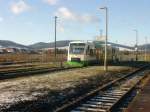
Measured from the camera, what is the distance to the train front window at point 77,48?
4350 cm

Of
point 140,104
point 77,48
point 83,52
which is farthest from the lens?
point 77,48

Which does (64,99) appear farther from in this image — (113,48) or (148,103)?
(113,48)

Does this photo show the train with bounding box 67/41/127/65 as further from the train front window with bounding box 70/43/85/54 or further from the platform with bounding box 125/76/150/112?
the platform with bounding box 125/76/150/112

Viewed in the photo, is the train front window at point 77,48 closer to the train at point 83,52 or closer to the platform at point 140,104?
the train at point 83,52

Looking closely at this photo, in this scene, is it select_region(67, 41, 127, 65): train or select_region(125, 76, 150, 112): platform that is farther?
select_region(67, 41, 127, 65): train

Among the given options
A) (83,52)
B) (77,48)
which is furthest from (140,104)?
(77,48)

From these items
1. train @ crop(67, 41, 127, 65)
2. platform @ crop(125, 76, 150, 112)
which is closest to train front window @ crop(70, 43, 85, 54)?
train @ crop(67, 41, 127, 65)

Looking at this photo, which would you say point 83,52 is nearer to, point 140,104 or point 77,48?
point 77,48

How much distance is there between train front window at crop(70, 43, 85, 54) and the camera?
43500 millimetres

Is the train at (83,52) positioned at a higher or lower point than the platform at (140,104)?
higher

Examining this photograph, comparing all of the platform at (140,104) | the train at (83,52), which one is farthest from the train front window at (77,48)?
the platform at (140,104)

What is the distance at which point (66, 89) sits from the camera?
765 inches

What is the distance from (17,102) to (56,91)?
437 centimetres

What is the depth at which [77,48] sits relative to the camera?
144 feet
